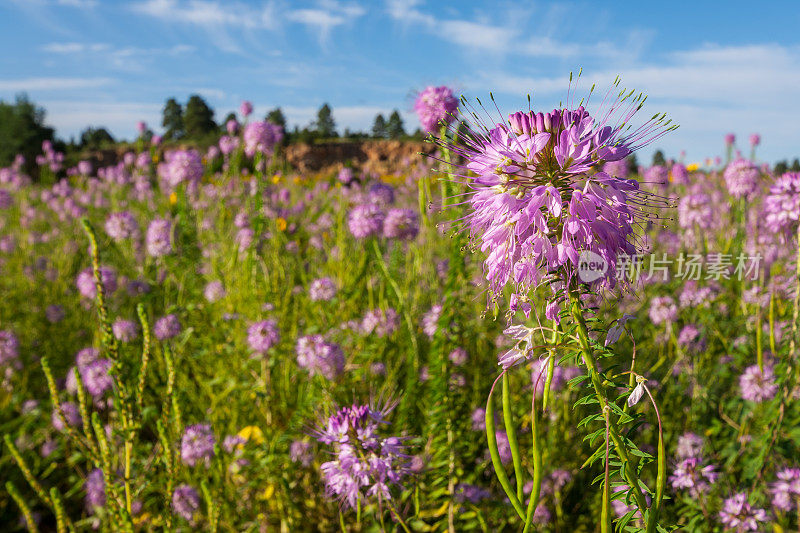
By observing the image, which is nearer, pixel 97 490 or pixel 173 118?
pixel 97 490

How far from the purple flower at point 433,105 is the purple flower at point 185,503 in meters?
2.41

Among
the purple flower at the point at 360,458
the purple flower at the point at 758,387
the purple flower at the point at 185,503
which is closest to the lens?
the purple flower at the point at 360,458

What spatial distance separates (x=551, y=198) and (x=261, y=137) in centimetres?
393

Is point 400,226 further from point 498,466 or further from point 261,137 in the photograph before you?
point 498,466

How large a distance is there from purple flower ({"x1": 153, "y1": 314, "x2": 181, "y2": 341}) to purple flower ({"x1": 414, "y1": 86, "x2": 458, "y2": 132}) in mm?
2103

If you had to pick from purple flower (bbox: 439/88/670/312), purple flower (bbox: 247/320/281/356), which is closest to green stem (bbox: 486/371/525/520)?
purple flower (bbox: 439/88/670/312)

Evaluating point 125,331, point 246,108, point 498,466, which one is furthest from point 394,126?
point 498,466

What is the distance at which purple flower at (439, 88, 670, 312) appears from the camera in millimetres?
1099

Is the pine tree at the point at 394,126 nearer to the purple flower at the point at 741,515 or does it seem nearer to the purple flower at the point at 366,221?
the purple flower at the point at 366,221

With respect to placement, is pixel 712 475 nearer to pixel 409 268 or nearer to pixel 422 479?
pixel 422 479

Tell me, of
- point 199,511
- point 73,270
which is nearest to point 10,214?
point 73,270

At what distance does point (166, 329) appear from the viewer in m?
3.44

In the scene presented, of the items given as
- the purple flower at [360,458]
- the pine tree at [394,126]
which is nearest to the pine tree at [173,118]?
the pine tree at [394,126]

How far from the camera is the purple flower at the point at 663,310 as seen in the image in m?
3.61
